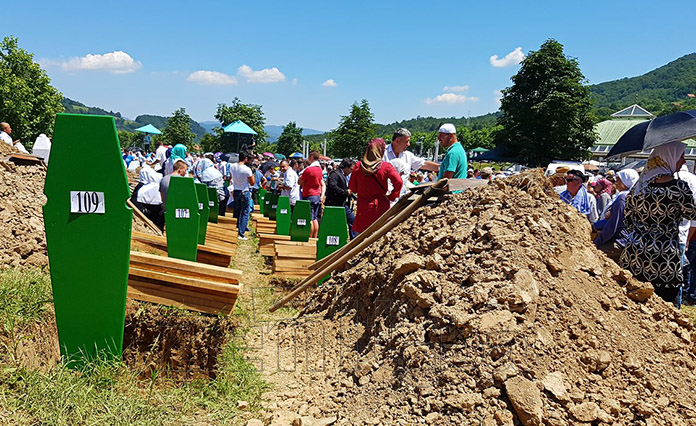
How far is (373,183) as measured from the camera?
5383mm

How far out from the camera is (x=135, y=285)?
3.30 meters

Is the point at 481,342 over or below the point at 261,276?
over

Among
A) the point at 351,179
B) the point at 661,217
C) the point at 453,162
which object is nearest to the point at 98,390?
the point at 351,179

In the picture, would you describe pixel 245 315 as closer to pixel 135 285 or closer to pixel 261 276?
pixel 135 285

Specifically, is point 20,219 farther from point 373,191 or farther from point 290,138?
point 290,138

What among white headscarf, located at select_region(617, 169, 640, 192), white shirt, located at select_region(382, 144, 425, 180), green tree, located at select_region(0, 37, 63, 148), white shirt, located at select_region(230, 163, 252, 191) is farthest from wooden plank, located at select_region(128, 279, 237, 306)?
green tree, located at select_region(0, 37, 63, 148)

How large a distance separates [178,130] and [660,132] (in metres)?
66.6

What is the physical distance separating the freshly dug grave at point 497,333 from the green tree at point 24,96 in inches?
1181

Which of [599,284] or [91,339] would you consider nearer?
[91,339]

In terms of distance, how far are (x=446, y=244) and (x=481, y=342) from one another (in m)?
0.97

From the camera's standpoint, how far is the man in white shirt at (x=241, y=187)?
10180 mm

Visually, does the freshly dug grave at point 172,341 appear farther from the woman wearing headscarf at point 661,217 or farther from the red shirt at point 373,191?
the woman wearing headscarf at point 661,217

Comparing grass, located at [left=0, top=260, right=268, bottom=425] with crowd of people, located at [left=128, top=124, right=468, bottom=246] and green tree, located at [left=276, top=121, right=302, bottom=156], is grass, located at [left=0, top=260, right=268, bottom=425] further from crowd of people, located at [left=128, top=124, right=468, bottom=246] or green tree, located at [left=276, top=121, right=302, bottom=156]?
green tree, located at [left=276, top=121, right=302, bottom=156]

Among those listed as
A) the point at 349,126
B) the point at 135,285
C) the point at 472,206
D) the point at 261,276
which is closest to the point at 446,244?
the point at 472,206
